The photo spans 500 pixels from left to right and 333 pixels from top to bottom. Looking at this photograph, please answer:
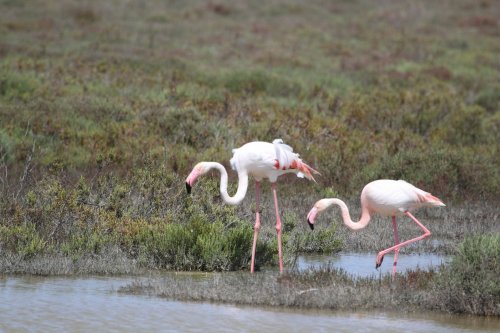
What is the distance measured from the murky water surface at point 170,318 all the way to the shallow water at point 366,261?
197 cm

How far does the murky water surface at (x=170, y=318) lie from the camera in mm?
7703

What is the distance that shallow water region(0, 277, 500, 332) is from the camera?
25.3 feet

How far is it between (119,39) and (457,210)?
18.0 meters

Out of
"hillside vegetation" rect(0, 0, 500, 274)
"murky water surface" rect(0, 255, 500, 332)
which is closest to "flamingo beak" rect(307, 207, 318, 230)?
"hillside vegetation" rect(0, 0, 500, 274)

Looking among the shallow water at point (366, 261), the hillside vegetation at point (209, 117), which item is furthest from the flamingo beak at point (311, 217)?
the hillside vegetation at point (209, 117)

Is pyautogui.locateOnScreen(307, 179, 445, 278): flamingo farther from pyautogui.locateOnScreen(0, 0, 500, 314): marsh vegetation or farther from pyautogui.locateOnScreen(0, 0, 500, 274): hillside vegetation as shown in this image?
pyautogui.locateOnScreen(0, 0, 500, 274): hillside vegetation

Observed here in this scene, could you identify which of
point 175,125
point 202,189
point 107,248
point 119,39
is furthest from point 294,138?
point 119,39

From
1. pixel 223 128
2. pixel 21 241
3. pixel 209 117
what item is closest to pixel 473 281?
pixel 21 241

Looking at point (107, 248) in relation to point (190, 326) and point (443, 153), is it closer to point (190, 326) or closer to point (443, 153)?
point (190, 326)

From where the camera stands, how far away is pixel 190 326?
7.73 meters

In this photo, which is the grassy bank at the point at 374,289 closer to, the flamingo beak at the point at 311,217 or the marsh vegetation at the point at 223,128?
the marsh vegetation at the point at 223,128

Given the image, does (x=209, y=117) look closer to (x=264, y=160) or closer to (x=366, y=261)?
(x=366, y=261)

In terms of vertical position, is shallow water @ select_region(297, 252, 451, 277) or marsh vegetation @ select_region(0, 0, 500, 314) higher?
marsh vegetation @ select_region(0, 0, 500, 314)

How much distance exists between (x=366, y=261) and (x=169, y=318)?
3.56 m
